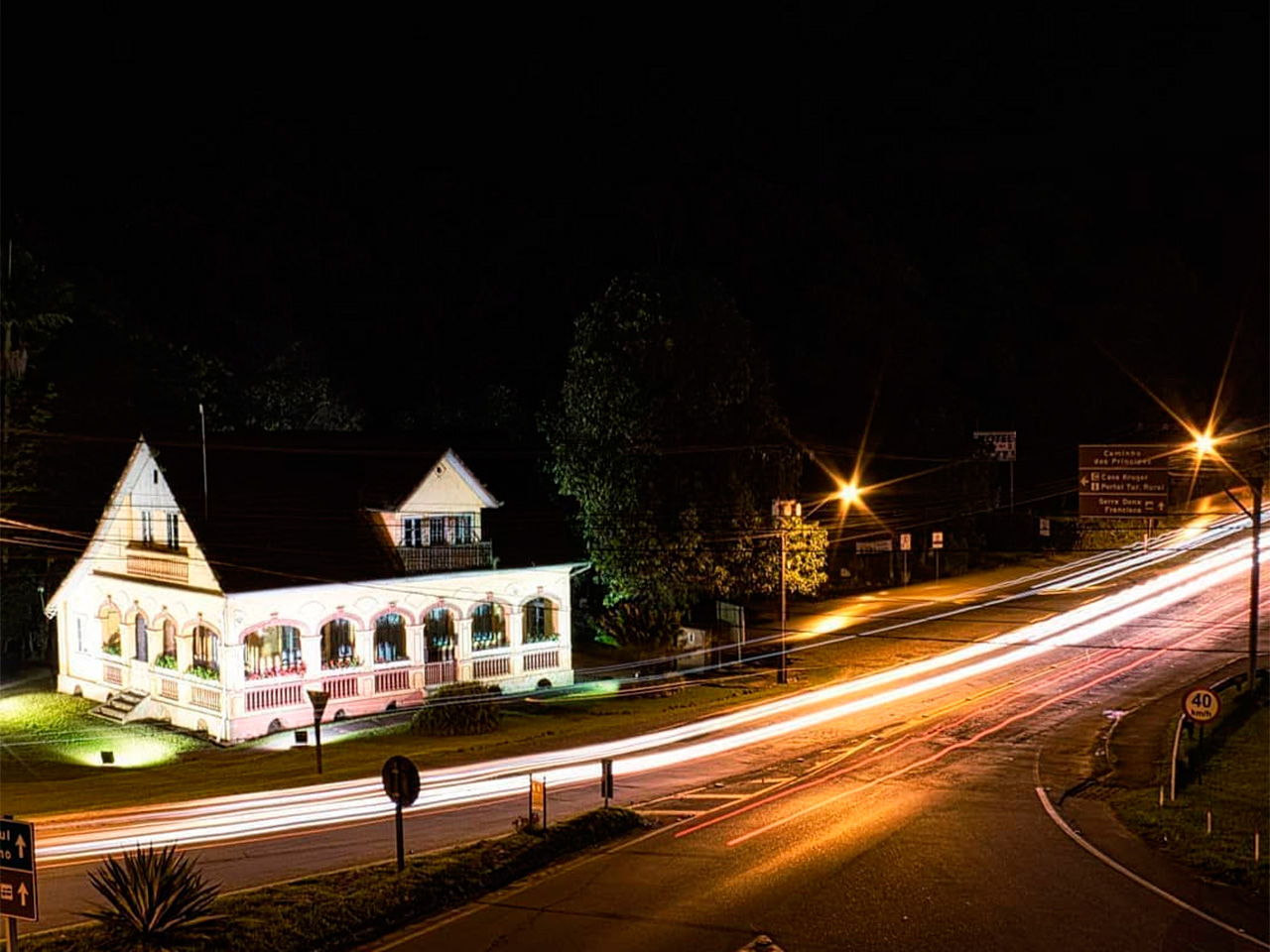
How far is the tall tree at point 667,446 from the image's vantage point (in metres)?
40.8

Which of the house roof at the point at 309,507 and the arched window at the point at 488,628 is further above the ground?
the house roof at the point at 309,507

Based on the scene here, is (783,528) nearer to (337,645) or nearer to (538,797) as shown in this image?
(337,645)

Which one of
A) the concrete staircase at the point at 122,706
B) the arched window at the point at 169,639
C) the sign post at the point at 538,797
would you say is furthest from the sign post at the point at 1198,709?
the concrete staircase at the point at 122,706

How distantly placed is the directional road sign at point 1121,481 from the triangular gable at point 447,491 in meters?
17.4

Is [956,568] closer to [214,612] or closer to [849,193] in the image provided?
[849,193]

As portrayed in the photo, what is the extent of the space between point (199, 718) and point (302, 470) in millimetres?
8138

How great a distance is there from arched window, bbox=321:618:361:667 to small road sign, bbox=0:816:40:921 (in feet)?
77.8

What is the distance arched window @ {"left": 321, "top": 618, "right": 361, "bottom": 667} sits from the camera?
115 ft

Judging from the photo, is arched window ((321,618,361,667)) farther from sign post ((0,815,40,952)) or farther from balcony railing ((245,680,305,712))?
sign post ((0,815,40,952))

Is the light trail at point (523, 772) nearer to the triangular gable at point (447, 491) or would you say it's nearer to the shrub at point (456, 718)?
the shrub at point (456, 718)

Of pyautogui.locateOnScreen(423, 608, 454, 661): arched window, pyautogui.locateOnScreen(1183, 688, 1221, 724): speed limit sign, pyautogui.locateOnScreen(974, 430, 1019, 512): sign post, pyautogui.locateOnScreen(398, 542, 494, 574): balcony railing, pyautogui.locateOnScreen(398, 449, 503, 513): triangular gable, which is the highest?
pyautogui.locateOnScreen(974, 430, 1019, 512): sign post

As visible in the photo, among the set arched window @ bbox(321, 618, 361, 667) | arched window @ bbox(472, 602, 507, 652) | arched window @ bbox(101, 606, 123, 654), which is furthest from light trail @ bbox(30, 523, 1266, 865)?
arched window @ bbox(101, 606, 123, 654)

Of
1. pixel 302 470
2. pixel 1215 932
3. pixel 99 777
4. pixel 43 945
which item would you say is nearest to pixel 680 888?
pixel 1215 932

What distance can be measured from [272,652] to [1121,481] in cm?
2273
